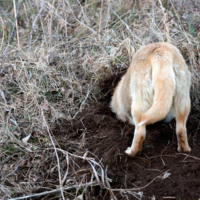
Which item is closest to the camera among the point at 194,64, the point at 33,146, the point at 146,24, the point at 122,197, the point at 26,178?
the point at 122,197

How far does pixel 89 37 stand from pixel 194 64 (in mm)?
1993

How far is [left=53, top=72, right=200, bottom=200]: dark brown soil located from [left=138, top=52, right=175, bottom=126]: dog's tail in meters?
0.57

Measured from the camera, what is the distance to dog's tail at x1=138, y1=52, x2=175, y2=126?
2176mm

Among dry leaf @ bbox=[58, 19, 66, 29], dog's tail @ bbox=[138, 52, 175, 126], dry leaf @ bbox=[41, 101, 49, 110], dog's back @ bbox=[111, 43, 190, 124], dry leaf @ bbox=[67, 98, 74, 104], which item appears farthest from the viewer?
dry leaf @ bbox=[58, 19, 66, 29]

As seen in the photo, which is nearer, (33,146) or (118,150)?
(118,150)

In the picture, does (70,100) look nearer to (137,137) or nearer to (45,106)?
(45,106)

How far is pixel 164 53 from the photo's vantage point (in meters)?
2.50

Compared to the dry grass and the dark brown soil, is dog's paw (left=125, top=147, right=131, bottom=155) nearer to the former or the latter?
the dark brown soil

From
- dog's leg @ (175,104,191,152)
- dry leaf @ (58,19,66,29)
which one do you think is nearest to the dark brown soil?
dog's leg @ (175,104,191,152)

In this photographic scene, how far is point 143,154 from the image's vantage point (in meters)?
2.69

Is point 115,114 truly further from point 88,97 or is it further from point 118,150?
point 118,150

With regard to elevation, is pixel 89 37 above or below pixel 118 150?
above

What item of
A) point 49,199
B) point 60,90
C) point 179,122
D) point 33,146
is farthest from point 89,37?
point 49,199

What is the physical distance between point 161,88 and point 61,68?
2364 millimetres
